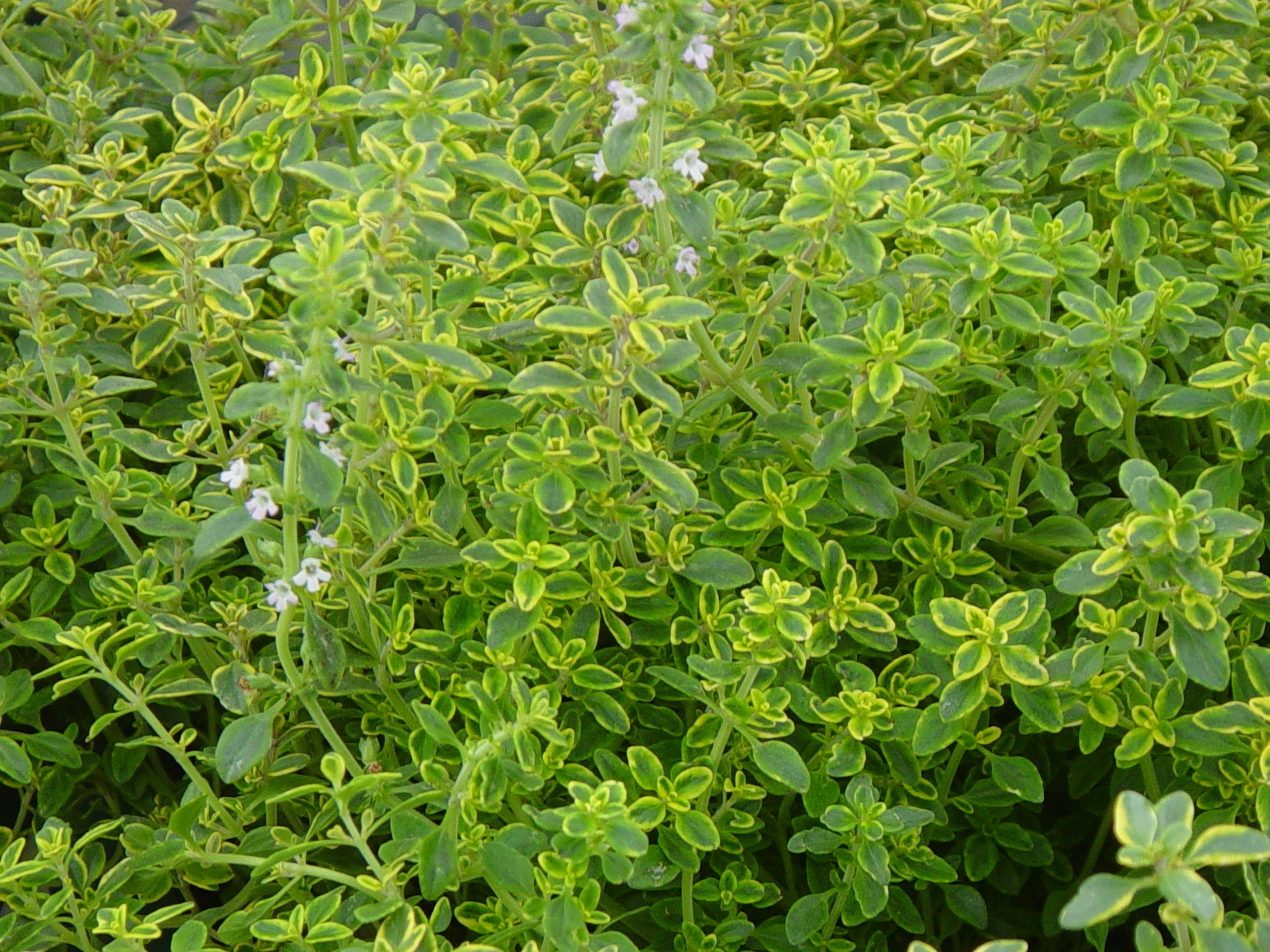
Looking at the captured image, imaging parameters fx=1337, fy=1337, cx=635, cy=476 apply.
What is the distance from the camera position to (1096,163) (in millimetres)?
1706

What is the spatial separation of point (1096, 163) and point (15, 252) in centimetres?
135

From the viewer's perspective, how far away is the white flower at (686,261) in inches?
55.7

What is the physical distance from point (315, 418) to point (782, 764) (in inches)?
22.1

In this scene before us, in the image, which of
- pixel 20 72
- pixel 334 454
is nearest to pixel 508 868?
pixel 334 454

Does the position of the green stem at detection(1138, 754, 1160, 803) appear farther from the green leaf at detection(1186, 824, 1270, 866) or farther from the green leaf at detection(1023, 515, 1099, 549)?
the green leaf at detection(1186, 824, 1270, 866)

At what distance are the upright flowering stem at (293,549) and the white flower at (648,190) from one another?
40 centimetres

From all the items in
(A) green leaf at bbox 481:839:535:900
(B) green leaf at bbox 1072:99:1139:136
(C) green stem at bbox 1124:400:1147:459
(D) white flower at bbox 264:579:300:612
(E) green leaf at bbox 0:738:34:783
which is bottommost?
(E) green leaf at bbox 0:738:34:783

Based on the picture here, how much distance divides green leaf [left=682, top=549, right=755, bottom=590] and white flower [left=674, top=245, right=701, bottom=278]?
0.30 meters

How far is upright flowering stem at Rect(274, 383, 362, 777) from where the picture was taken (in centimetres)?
117

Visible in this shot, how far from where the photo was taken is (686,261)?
1438 millimetres

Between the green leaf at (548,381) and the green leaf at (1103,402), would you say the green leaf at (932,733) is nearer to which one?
the green leaf at (1103,402)

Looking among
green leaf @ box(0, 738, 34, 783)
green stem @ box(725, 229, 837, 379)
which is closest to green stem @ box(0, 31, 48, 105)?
green leaf @ box(0, 738, 34, 783)

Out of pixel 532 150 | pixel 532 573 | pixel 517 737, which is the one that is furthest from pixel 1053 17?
pixel 517 737

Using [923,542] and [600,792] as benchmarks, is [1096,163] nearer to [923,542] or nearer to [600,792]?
[923,542]
